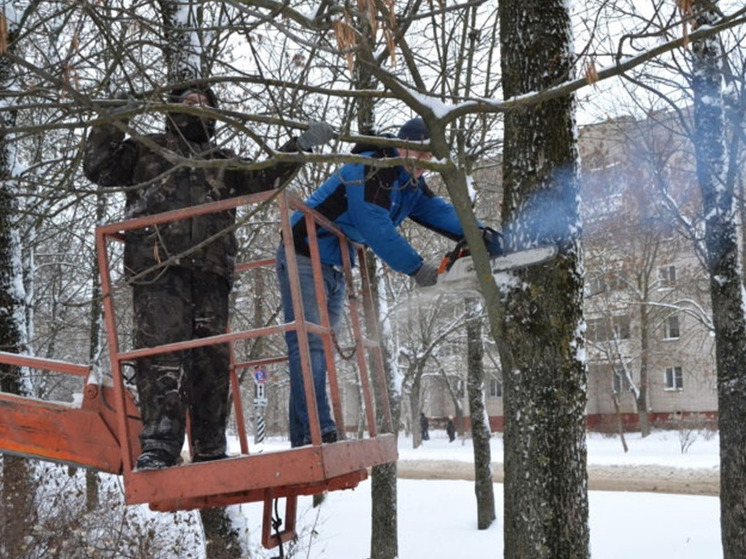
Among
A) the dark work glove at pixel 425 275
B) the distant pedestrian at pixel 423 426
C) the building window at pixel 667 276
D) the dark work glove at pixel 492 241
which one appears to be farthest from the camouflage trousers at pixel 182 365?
the distant pedestrian at pixel 423 426

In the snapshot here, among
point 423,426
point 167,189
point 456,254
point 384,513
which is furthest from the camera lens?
point 423,426

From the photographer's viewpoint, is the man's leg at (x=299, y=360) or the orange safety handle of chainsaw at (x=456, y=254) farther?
the orange safety handle of chainsaw at (x=456, y=254)

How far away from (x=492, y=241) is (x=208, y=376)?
1.74 meters

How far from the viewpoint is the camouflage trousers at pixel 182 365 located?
14.3ft

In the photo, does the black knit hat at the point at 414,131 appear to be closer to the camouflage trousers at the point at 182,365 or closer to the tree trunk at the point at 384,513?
the camouflage trousers at the point at 182,365

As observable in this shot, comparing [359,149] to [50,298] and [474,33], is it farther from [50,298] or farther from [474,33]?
[50,298]

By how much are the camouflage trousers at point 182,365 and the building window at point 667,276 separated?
28.9 metres

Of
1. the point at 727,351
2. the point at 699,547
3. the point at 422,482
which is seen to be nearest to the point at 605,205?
the point at 422,482

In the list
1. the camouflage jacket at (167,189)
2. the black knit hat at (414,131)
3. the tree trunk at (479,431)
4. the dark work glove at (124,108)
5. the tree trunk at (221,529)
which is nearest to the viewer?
the dark work glove at (124,108)

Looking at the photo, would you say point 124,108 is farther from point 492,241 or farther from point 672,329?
point 672,329

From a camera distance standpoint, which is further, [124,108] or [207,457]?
[207,457]

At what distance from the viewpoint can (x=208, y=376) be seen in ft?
Result: 15.6

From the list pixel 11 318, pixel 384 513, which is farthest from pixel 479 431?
pixel 11 318

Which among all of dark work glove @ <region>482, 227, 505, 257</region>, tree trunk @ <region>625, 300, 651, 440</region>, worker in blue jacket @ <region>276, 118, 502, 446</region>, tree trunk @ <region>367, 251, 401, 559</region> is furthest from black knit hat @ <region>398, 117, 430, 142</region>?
tree trunk @ <region>625, 300, 651, 440</region>
